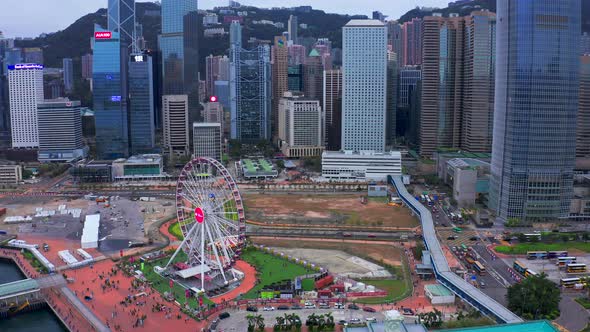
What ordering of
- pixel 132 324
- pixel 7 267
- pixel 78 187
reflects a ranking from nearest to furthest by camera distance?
1. pixel 132 324
2. pixel 7 267
3. pixel 78 187

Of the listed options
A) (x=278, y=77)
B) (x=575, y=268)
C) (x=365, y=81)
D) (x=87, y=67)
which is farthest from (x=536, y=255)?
(x=87, y=67)

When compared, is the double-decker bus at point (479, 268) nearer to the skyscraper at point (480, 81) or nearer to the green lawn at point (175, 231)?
the green lawn at point (175, 231)

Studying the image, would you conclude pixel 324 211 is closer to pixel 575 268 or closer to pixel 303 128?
pixel 575 268

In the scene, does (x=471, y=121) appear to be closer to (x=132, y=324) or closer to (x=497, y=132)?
(x=497, y=132)

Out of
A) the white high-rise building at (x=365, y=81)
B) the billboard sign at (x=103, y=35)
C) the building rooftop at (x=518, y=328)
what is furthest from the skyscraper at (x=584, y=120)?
the billboard sign at (x=103, y=35)

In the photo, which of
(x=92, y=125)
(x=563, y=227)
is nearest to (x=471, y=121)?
(x=563, y=227)

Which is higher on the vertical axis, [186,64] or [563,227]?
[186,64]
